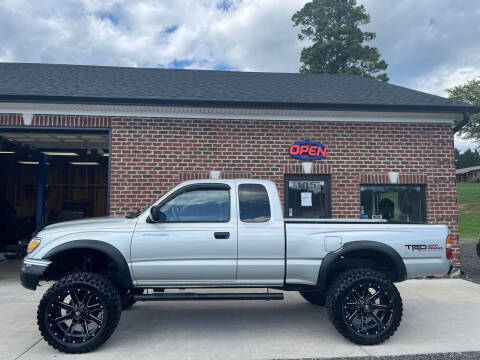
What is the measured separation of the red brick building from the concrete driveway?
249cm

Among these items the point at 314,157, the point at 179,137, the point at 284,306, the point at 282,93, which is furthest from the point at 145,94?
the point at 284,306

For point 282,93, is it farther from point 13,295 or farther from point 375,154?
point 13,295

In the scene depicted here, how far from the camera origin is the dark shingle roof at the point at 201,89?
781 centimetres

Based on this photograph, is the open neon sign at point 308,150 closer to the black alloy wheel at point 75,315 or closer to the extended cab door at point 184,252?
the extended cab door at point 184,252

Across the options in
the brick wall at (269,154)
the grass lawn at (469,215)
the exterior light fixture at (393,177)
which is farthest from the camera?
the grass lawn at (469,215)

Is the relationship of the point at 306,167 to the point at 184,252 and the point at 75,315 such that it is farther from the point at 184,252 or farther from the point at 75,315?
the point at 75,315

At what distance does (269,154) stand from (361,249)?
399cm

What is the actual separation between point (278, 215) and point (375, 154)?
15.5 ft

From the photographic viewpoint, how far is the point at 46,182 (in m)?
16.7

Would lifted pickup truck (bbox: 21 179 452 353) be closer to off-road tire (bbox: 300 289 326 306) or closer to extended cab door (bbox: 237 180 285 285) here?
extended cab door (bbox: 237 180 285 285)

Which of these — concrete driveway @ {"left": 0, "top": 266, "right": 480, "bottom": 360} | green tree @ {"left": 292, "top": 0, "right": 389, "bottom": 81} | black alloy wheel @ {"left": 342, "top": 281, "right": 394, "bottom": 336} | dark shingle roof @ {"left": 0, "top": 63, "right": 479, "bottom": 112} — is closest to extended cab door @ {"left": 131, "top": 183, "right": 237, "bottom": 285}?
concrete driveway @ {"left": 0, "top": 266, "right": 480, "bottom": 360}

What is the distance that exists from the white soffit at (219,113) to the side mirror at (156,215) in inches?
155

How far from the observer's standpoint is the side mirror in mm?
4383

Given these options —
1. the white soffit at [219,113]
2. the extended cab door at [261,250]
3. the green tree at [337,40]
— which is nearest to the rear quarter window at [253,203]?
the extended cab door at [261,250]
